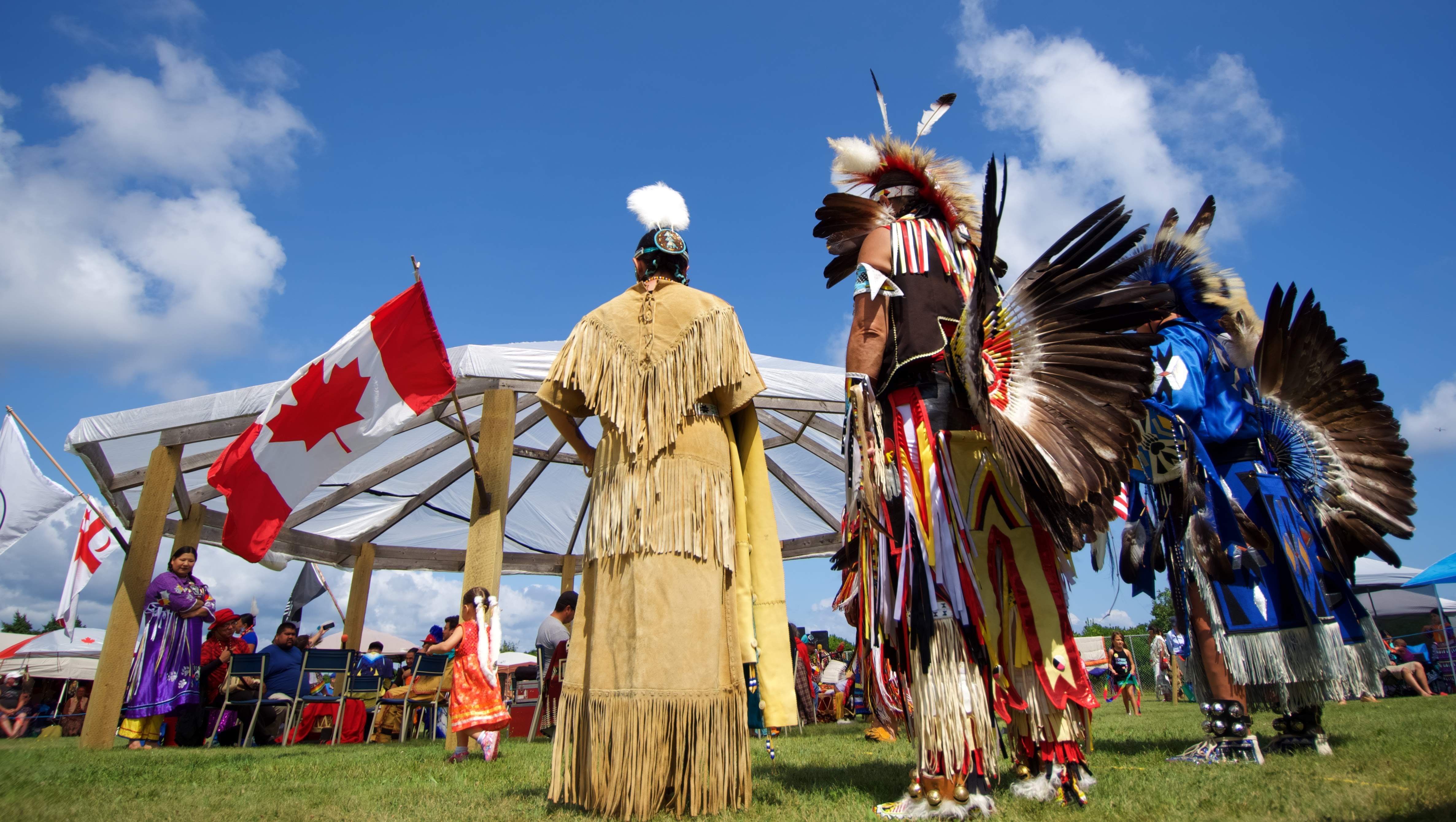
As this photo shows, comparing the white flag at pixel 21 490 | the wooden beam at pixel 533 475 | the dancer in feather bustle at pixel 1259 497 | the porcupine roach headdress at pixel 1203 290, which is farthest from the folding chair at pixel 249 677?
the porcupine roach headdress at pixel 1203 290

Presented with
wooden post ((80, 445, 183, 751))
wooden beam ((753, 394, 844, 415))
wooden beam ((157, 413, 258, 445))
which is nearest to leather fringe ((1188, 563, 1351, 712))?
wooden beam ((753, 394, 844, 415))

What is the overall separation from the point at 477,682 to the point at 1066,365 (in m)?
4.24

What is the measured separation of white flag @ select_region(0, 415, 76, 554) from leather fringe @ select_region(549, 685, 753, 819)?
7.50m

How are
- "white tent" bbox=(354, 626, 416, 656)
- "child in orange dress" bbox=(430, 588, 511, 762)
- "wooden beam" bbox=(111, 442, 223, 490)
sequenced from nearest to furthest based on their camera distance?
"child in orange dress" bbox=(430, 588, 511, 762), "wooden beam" bbox=(111, 442, 223, 490), "white tent" bbox=(354, 626, 416, 656)

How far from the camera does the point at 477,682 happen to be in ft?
16.4

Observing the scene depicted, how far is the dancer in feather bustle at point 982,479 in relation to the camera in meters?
2.19

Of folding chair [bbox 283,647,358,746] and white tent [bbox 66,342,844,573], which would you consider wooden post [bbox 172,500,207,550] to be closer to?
white tent [bbox 66,342,844,573]

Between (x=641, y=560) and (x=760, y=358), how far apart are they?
6273 millimetres

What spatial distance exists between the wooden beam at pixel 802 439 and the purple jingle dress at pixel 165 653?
6024 millimetres

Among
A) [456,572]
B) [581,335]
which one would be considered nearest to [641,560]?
[581,335]

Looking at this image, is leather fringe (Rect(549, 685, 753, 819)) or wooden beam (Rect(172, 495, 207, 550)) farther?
wooden beam (Rect(172, 495, 207, 550))

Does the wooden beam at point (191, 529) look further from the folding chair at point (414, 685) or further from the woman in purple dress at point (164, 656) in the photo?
the folding chair at point (414, 685)

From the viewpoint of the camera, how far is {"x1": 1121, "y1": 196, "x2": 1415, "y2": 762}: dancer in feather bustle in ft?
10.2

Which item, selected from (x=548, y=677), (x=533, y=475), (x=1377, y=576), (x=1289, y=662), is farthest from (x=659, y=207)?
(x=1377, y=576)
